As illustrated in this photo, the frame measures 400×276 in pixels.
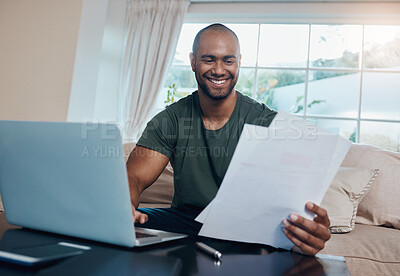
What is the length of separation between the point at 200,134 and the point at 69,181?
31.6 inches

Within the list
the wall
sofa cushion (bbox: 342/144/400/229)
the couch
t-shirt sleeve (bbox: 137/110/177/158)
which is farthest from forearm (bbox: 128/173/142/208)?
the wall

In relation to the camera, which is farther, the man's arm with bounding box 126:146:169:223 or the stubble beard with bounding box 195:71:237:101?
the stubble beard with bounding box 195:71:237:101

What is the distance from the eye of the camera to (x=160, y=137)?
1449 mm

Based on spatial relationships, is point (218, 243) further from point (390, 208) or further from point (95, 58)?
point (95, 58)

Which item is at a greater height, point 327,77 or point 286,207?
point 327,77

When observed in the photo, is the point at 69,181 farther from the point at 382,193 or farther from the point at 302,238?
the point at 382,193

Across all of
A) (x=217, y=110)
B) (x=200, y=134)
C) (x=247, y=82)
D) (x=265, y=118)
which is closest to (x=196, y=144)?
(x=200, y=134)

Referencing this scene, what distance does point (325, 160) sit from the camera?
2.34 feet

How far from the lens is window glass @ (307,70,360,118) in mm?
3561

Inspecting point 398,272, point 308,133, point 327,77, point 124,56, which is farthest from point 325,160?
point 124,56

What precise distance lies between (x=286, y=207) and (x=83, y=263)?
405 millimetres

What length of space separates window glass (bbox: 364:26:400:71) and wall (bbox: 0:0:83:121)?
266cm

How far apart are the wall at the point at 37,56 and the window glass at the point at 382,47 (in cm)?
266

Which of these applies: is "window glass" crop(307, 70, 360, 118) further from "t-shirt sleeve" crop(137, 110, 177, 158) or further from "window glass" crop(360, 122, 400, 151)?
"t-shirt sleeve" crop(137, 110, 177, 158)
